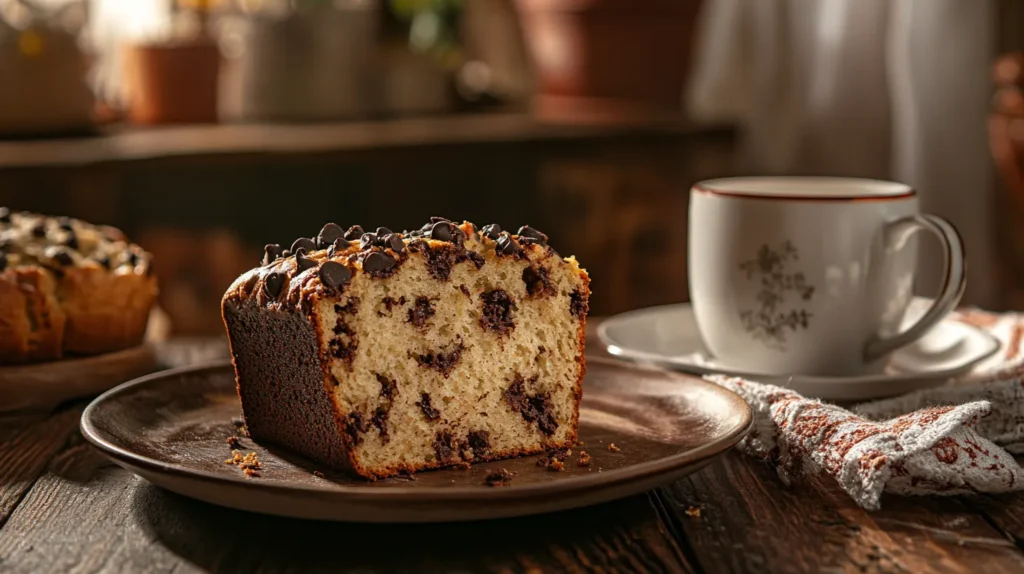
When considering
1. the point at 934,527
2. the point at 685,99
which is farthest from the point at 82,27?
the point at 934,527

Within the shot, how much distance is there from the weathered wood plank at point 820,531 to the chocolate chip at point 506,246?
0.34 meters

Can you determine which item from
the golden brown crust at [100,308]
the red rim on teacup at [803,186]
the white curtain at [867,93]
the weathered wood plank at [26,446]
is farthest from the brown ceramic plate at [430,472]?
the white curtain at [867,93]

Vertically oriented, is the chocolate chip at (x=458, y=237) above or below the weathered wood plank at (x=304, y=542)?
above

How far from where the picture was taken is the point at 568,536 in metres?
1.10

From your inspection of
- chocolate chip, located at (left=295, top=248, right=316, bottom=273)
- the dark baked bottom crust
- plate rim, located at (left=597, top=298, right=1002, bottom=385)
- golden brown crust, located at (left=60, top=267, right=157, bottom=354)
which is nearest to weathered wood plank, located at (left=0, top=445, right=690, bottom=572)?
the dark baked bottom crust

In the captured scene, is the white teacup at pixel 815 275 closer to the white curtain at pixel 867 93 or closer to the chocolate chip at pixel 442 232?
the chocolate chip at pixel 442 232

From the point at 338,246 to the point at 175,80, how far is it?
8.08 feet

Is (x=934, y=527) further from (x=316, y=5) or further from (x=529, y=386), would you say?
(x=316, y=5)

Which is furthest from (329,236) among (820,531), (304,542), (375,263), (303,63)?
(303,63)

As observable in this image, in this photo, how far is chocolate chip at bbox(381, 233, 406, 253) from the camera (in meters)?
1.33

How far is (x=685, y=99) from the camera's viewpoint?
3852mm

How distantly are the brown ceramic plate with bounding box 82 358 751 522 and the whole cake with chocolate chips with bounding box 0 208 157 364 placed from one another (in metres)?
0.22

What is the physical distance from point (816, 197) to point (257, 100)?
2.48m

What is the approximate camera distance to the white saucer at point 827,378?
1521mm
